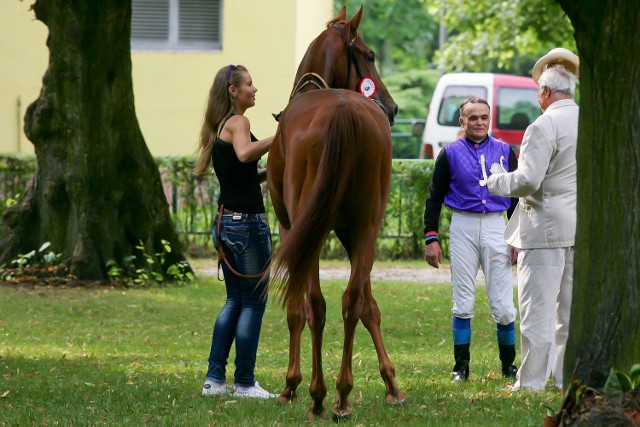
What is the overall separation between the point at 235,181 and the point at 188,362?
92.1 inches

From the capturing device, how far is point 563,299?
299 inches

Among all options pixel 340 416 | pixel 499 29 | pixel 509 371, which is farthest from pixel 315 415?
pixel 499 29

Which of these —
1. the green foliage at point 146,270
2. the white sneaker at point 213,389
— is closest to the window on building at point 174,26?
the green foliage at point 146,270

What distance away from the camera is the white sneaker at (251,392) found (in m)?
7.36

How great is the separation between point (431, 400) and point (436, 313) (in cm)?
540

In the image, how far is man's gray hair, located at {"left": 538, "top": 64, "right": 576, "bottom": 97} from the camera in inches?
298

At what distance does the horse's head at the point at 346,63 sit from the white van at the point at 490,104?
1669 cm

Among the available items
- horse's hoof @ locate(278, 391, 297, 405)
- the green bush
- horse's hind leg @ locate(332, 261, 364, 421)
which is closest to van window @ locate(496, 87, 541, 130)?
the green bush

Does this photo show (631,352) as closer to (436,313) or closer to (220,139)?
(220,139)

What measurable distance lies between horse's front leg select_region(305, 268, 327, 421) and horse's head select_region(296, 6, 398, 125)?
1500 mm

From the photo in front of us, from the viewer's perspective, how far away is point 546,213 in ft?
24.4

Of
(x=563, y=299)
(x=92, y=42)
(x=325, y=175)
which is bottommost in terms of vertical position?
(x=563, y=299)

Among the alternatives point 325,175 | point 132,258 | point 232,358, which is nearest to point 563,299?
point 325,175

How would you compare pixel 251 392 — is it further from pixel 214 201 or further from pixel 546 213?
pixel 214 201
